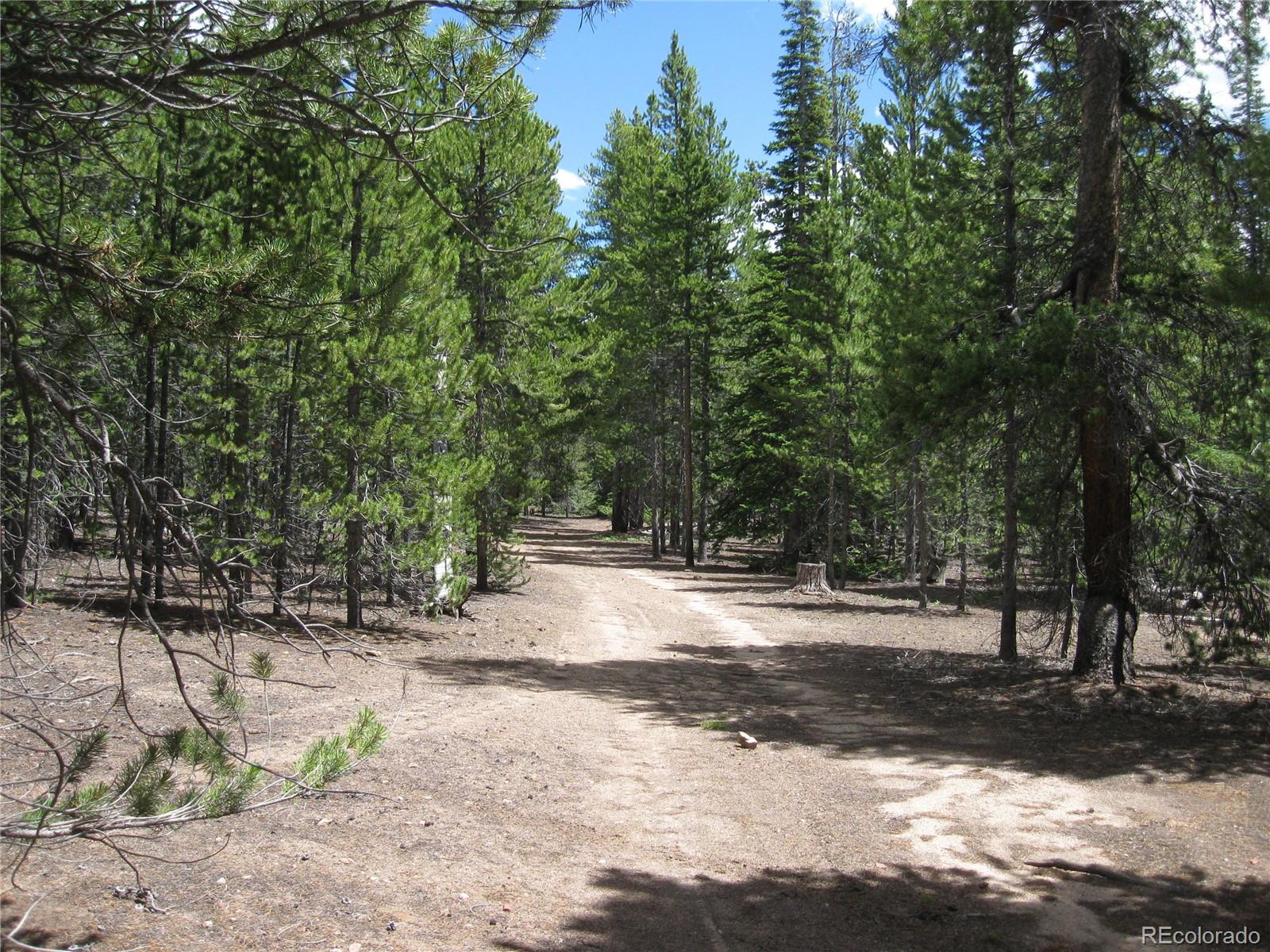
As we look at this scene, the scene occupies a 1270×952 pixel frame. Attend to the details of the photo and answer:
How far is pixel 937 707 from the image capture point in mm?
10328

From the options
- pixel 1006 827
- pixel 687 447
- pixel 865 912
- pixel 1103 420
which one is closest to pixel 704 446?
pixel 687 447

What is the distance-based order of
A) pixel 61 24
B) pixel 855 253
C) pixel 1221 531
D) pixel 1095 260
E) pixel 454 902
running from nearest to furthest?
pixel 61 24, pixel 454 902, pixel 1221 531, pixel 1095 260, pixel 855 253

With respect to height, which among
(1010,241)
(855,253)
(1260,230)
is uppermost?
(855,253)

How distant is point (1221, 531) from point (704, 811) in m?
5.71

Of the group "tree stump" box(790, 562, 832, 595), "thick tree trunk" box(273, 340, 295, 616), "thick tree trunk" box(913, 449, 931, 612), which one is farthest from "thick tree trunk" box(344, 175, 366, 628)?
"tree stump" box(790, 562, 832, 595)

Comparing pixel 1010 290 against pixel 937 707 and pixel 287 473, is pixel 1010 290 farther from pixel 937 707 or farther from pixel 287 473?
pixel 287 473

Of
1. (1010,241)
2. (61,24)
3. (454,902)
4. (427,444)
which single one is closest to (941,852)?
(454,902)

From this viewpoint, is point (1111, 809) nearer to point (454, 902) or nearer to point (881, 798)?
point (881, 798)

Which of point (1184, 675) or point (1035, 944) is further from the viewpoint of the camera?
point (1184, 675)

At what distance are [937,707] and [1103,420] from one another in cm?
353

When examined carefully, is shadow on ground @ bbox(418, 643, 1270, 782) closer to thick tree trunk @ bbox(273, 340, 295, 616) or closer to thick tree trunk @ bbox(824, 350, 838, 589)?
thick tree trunk @ bbox(273, 340, 295, 616)

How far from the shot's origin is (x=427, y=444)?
12766 mm

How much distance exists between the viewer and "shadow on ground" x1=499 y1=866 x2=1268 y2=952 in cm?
466

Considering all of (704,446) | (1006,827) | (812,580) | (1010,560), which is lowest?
(1006,827)
